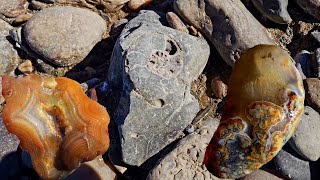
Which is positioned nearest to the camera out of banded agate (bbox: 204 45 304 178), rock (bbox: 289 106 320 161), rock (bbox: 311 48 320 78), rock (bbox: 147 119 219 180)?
banded agate (bbox: 204 45 304 178)

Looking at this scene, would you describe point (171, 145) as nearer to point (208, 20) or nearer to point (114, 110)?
point (114, 110)

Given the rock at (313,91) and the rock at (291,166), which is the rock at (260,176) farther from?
the rock at (313,91)

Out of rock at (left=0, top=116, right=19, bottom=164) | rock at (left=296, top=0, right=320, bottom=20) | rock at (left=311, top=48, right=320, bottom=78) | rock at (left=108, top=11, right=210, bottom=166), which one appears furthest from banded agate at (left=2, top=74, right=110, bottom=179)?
rock at (left=296, top=0, right=320, bottom=20)

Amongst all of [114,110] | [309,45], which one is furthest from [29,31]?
[309,45]

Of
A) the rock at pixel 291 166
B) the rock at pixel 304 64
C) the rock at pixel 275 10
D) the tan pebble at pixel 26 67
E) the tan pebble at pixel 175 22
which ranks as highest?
the rock at pixel 275 10

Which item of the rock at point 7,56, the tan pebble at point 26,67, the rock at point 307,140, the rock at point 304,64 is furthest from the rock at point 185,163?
the rock at point 7,56

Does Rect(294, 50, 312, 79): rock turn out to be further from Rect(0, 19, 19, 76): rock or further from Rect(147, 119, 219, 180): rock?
Rect(0, 19, 19, 76): rock
